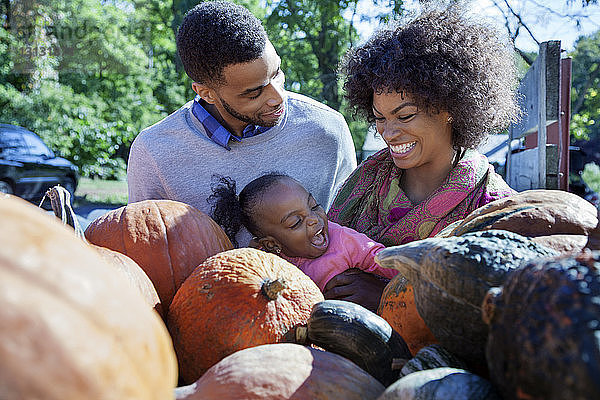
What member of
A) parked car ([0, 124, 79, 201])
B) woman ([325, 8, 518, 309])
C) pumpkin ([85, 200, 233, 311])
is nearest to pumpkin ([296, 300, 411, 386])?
pumpkin ([85, 200, 233, 311])

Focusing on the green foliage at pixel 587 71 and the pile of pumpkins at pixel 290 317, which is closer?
the pile of pumpkins at pixel 290 317

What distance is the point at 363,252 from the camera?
7.74 feet

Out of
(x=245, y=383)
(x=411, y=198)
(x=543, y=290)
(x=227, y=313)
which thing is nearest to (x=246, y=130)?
(x=411, y=198)

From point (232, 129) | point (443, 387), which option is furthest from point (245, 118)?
point (443, 387)

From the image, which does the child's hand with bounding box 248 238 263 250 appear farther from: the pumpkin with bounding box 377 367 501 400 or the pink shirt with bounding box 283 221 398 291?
the pumpkin with bounding box 377 367 501 400

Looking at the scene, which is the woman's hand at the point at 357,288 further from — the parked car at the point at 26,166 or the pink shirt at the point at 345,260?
the parked car at the point at 26,166

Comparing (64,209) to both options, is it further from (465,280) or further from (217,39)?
(217,39)

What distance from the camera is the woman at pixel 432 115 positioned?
2.38 metres

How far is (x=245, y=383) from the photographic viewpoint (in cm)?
94

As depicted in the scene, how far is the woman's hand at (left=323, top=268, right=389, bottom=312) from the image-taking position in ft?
6.50

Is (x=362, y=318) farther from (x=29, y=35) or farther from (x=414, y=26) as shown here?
(x=29, y=35)

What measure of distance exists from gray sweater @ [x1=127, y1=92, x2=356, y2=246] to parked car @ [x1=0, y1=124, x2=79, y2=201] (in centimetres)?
981

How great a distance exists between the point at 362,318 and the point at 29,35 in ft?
71.3

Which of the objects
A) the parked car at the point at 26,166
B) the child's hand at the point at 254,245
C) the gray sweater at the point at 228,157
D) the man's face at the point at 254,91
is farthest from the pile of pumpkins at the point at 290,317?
the parked car at the point at 26,166
